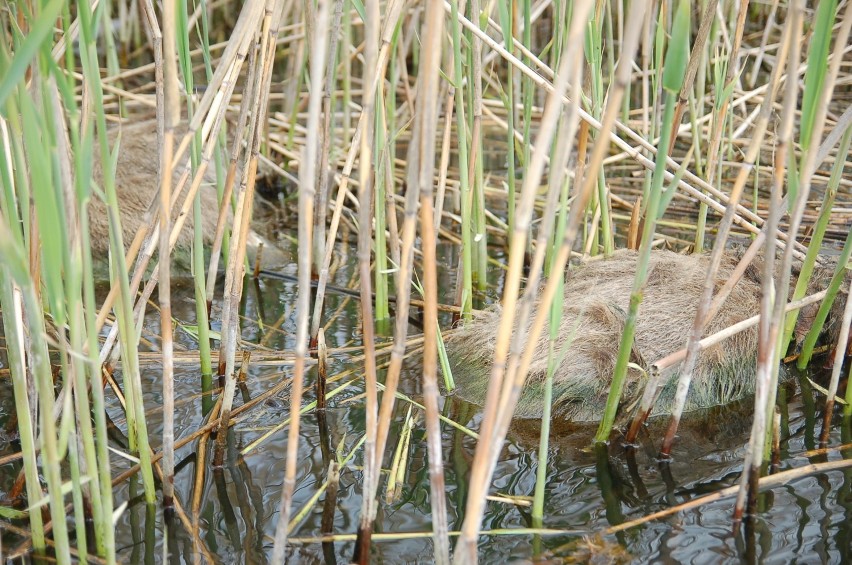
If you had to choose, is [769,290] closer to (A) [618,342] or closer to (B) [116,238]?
(A) [618,342]

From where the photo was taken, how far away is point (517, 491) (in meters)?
2.02

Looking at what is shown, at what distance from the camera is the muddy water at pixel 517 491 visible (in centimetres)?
181

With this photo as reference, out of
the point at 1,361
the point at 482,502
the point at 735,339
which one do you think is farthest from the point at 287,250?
the point at 482,502

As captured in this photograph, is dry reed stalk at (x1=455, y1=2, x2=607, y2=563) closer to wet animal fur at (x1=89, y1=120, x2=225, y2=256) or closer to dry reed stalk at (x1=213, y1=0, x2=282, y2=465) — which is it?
dry reed stalk at (x1=213, y1=0, x2=282, y2=465)

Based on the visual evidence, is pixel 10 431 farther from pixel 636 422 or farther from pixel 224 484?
pixel 636 422

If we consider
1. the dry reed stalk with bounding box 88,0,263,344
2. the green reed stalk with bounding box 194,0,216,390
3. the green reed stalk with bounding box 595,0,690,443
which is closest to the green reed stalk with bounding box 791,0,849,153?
the green reed stalk with bounding box 595,0,690,443

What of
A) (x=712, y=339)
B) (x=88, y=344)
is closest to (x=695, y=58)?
(x=712, y=339)

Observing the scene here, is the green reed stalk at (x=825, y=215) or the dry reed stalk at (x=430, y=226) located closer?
the dry reed stalk at (x=430, y=226)

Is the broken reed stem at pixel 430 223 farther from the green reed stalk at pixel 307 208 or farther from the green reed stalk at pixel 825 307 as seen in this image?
the green reed stalk at pixel 825 307

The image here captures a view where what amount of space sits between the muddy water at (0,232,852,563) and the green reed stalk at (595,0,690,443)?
0.66ft

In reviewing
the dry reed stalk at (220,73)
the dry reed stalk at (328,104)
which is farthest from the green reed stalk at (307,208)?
the dry reed stalk at (328,104)

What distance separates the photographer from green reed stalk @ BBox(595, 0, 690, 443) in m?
1.44

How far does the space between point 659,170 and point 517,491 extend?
0.85 m

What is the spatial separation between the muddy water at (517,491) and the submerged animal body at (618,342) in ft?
0.27
